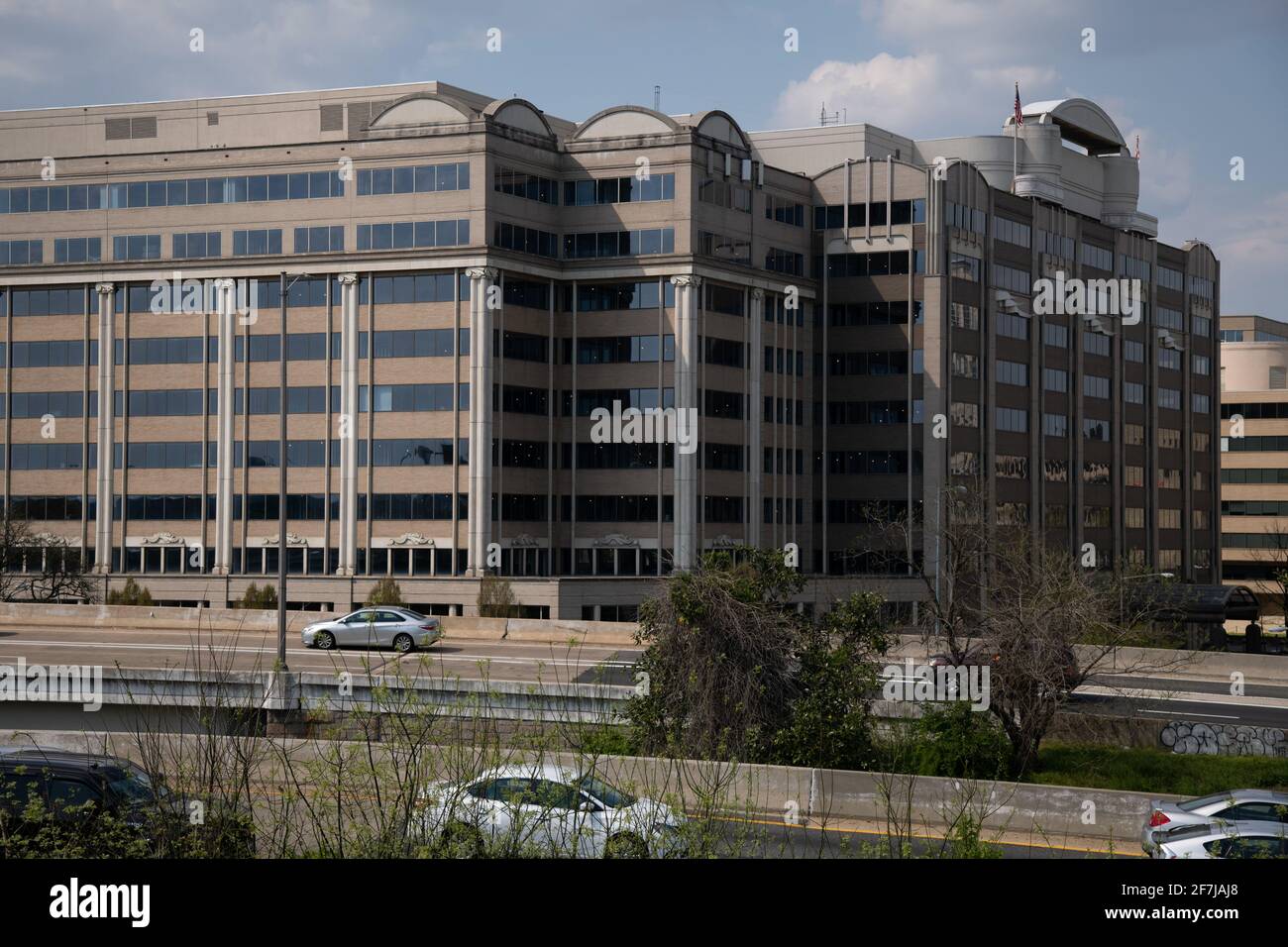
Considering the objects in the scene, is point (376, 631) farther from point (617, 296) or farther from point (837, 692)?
point (617, 296)

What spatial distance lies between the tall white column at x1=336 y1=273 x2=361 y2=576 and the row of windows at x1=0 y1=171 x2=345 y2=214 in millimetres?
4992

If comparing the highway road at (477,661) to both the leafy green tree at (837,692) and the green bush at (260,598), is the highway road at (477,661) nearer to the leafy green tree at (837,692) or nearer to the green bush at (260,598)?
the leafy green tree at (837,692)

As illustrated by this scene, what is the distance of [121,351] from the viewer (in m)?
70.1

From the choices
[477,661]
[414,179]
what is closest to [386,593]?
[414,179]

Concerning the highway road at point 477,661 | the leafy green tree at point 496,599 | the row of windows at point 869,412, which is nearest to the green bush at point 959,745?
the highway road at point 477,661

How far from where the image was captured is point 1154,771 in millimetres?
25734

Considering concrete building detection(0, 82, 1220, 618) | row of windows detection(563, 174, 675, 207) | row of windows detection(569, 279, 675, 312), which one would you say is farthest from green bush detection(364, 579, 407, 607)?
row of windows detection(563, 174, 675, 207)

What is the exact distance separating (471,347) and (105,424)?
19.9 m

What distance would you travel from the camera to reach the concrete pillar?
215ft

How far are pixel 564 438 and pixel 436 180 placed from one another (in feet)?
48.0

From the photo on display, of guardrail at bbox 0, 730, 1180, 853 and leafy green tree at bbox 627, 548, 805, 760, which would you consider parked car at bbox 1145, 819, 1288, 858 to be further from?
leafy green tree at bbox 627, 548, 805, 760

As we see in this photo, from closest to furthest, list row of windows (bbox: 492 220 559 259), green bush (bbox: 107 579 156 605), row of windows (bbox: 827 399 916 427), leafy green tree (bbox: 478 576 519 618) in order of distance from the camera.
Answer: leafy green tree (bbox: 478 576 519 618) → green bush (bbox: 107 579 156 605) → row of windows (bbox: 492 220 559 259) → row of windows (bbox: 827 399 916 427)
